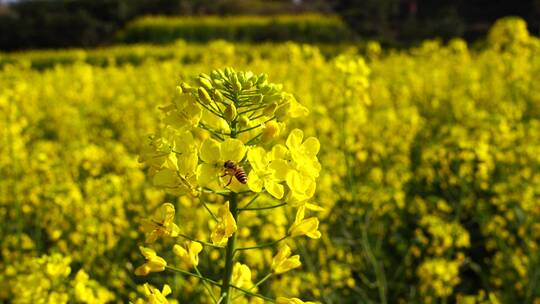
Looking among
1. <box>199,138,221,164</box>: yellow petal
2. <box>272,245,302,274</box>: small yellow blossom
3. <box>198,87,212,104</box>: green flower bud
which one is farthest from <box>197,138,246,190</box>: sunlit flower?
<box>272,245,302,274</box>: small yellow blossom

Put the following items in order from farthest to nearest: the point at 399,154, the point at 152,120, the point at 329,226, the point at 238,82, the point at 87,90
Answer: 1. the point at 87,90
2. the point at 152,120
3. the point at 399,154
4. the point at 329,226
5. the point at 238,82

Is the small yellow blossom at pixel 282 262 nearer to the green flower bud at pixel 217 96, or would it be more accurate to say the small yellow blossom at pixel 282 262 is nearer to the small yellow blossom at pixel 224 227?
the small yellow blossom at pixel 224 227

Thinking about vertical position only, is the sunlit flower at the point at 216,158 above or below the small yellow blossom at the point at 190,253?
above

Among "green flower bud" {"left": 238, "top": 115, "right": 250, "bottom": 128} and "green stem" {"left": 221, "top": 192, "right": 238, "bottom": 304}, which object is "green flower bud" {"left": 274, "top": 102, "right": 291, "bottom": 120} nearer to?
"green flower bud" {"left": 238, "top": 115, "right": 250, "bottom": 128}

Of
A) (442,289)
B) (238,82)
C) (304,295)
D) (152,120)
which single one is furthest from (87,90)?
(238,82)

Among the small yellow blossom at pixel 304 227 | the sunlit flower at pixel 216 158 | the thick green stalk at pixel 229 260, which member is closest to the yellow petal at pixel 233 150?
the sunlit flower at pixel 216 158

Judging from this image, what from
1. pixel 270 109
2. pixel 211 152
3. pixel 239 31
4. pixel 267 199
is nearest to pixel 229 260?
pixel 211 152

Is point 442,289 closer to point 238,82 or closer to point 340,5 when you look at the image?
point 238,82
